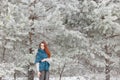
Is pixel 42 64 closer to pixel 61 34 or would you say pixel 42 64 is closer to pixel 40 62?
pixel 40 62

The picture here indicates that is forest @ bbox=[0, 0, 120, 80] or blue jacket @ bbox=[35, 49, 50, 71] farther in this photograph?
forest @ bbox=[0, 0, 120, 80]

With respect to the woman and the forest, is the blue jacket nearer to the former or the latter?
the woman

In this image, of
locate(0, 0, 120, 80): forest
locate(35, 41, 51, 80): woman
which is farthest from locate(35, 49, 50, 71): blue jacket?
locate(0, 0, 120, 80): forest

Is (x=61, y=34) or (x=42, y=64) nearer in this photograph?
(x=42, y=64)

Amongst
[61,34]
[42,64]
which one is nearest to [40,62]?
[42,64]

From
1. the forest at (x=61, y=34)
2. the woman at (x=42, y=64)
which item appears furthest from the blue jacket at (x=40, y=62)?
the forest at (x=61, y=34)

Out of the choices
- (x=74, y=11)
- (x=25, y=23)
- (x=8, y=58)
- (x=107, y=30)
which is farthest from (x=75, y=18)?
(x=8, y=58)

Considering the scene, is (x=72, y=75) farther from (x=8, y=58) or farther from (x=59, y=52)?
(x=8, y=58)

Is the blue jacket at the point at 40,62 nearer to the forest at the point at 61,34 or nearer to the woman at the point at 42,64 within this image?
the woman at the point at 42,64

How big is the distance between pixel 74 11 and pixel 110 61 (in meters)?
2.71

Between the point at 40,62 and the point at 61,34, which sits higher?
the point at 61,34

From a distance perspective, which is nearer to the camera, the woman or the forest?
the woman

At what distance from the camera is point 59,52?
9703mm

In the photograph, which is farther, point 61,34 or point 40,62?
point 61,34
